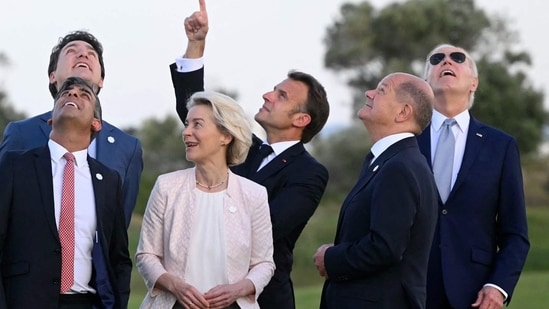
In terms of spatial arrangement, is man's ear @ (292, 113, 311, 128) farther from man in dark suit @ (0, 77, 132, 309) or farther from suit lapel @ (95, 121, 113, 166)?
man in dark suit @ (0, 77, 132, 309)

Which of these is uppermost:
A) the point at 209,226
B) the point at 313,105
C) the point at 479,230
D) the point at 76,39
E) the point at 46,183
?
the point at 76,39

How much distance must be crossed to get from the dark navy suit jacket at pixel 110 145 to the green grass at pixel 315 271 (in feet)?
30.5

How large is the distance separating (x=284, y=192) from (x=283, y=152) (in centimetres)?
32

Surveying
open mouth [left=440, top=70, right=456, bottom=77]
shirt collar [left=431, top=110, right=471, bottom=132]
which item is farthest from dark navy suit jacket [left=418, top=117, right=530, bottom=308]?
open mouth [left=440, top=70, right=456, bottom=77]

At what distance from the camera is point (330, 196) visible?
36625 millimetres

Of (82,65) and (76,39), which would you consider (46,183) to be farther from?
(76,39)

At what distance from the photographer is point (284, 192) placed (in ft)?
21.7

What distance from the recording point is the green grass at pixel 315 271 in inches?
633

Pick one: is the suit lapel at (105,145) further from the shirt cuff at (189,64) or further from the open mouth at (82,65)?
the shirt cuff at (189,64)

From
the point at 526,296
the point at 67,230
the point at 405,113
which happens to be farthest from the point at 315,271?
the point at 67,230

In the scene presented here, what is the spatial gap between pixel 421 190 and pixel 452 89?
1100 mm

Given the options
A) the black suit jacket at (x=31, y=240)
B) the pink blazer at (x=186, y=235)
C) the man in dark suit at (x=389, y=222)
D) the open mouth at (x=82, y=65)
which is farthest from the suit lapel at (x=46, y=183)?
the man in dark suit at (x=389, y=222)

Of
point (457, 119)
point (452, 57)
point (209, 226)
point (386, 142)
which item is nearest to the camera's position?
point (209, 226)

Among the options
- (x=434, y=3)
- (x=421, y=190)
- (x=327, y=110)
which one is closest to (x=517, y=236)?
(x=421, y=190)
